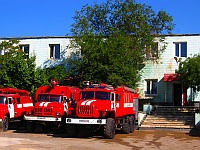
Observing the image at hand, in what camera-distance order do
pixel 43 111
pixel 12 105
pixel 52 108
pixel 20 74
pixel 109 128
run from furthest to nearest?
pixel 20 74 < pixel 12 105 < pixel 52 108 < pixel 43 111 < pixel 109 128

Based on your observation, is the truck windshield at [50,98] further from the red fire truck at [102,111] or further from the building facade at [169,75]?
the building facade at [169,75]

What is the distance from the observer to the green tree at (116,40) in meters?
27.7

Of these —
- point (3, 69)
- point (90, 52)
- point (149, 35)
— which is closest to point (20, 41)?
point (3, 69)

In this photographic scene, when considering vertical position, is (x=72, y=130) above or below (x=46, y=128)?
above

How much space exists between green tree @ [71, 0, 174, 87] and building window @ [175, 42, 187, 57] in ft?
5.65

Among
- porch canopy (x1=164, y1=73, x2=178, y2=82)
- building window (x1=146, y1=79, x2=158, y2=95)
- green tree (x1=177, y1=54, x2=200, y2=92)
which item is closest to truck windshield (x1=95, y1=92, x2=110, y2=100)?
green tree (x1=177, y1=54, x2=200, y2=92)

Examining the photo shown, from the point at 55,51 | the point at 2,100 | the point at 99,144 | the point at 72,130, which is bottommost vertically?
the point at 99,144

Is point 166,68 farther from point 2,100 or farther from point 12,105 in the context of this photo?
point 2,100

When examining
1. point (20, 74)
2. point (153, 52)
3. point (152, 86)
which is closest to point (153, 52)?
point (153, 52)

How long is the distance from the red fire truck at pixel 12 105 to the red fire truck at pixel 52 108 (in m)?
1.57

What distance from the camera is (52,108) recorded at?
2023 centimetres

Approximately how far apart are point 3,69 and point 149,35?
1178cm

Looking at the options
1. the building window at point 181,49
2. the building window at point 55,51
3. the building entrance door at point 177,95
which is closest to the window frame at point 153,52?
the building window at point 181,49

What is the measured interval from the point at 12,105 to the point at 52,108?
3.45 meters
